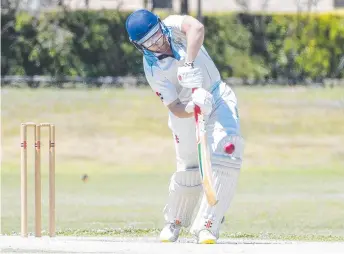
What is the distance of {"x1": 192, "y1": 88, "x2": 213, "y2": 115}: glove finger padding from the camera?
310 inches

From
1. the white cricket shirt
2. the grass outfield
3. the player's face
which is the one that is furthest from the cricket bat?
the grass outfield

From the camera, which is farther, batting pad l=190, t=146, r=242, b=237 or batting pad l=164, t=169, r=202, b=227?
batting pad l=164, t=169, r=202, b=227

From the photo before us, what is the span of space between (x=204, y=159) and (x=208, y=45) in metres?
18.0

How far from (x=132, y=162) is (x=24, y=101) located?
4413 mm

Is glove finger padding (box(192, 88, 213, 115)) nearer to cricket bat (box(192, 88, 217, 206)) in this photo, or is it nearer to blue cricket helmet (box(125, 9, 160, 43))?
cricket bat (box(192, 88, 217, 206))

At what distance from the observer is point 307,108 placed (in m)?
21.8

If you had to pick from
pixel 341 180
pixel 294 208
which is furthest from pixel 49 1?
pixel 294 208

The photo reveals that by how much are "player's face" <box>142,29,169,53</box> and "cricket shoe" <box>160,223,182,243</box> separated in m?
1.21

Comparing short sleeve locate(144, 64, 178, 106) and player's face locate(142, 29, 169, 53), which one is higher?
player's face locate(142, 29, 169, 53)

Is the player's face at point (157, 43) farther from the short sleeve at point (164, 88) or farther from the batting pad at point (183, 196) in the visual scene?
the batting pad at point (183, 196)

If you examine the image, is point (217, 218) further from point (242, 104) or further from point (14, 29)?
point (14, 29)

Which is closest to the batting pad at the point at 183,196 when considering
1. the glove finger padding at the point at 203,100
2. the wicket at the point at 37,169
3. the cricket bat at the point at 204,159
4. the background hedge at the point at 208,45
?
the cricket bat at the point at 204,159

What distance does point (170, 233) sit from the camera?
8.48 meters

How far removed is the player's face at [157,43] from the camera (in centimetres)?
803
